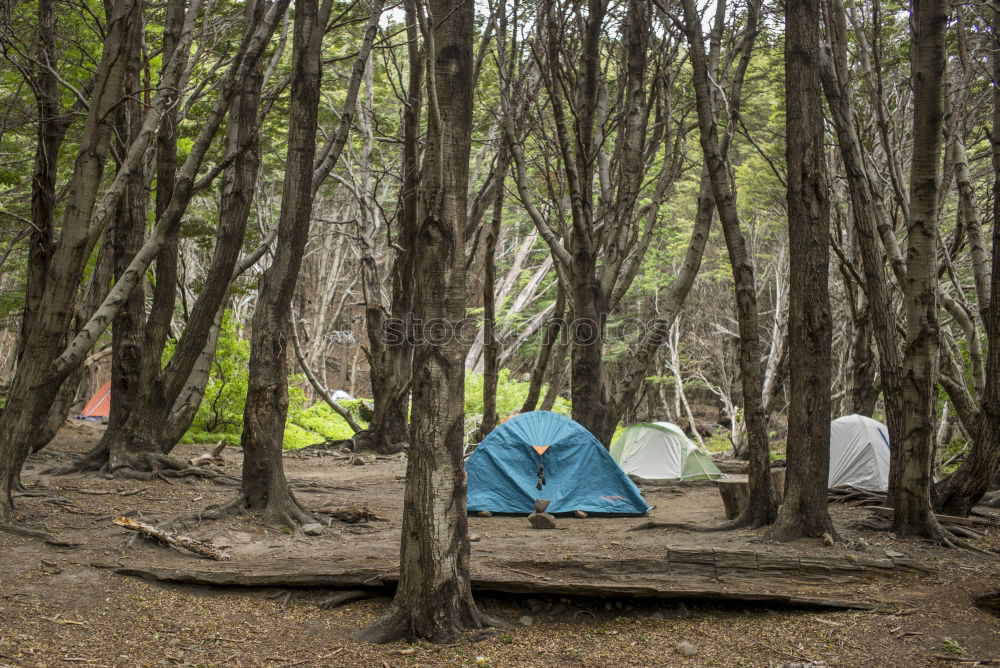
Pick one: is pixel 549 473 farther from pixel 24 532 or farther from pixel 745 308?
pixel 24 532

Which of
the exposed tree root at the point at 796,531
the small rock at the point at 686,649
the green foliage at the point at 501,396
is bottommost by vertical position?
the small rock at the point at 686,649

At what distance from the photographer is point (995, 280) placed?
26.0 ft

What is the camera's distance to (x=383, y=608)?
5.83 meters

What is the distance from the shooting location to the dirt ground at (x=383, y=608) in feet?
16.1

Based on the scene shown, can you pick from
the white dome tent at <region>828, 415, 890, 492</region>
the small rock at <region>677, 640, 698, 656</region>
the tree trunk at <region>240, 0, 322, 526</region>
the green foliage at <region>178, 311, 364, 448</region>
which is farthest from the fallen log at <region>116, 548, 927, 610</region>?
the green foliage at <region>178, 311, 364, 448</region>

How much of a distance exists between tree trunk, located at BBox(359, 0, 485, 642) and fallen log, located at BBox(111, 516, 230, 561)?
83.1 inches

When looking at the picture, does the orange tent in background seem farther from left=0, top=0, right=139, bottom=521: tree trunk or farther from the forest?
left=0, top=0, right=139, bottom=521: tree trunk

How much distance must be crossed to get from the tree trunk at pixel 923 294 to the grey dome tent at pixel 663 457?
7666 millimetres

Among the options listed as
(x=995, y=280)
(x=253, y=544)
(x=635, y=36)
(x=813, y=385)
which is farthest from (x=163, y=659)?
(x=635, y=36)

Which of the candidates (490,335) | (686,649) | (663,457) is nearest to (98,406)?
(490,335)

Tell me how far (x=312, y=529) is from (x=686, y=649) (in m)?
3.99

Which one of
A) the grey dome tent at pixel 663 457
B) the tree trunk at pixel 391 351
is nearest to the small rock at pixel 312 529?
the tree trunk at pixel 391 351

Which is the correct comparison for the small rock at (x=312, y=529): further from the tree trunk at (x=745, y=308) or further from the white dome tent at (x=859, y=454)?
the white dome tent at (x=859, y=454)

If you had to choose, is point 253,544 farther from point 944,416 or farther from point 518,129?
point 944,416
